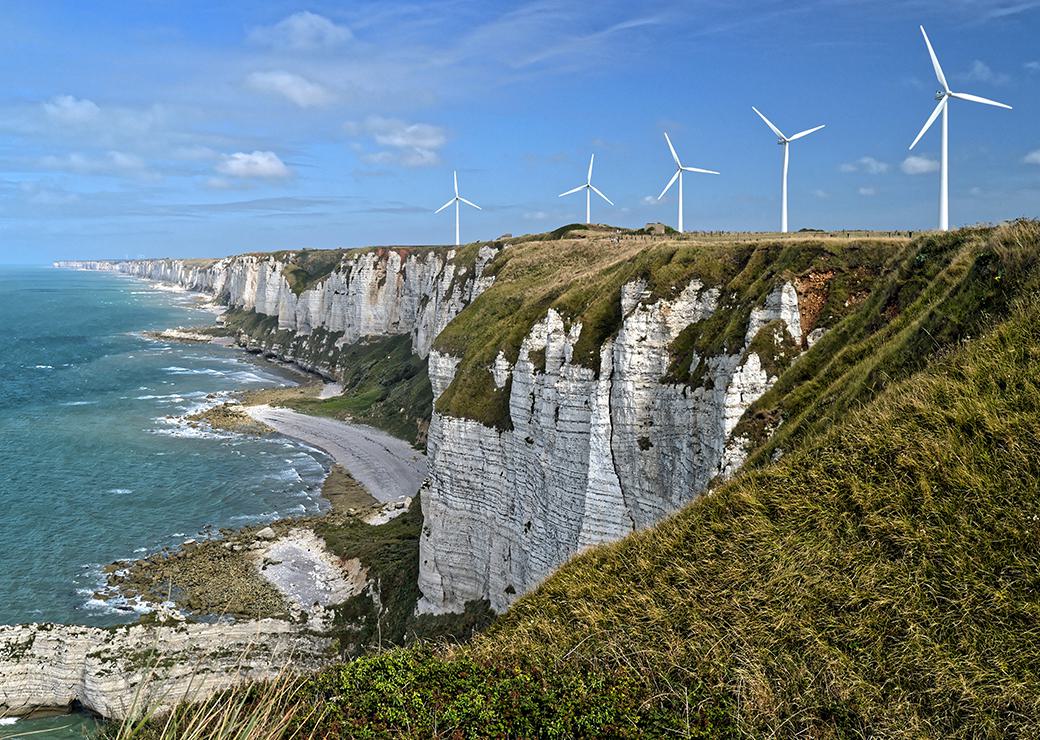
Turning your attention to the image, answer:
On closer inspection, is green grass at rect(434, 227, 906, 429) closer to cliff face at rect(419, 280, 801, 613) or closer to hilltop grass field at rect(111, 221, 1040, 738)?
cliff face at rect(419, 280, 801, 613)

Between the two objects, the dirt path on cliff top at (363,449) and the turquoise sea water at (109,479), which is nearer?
the turquoise sea water at (109,479)

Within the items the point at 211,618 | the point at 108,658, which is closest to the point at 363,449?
the point at 211,618

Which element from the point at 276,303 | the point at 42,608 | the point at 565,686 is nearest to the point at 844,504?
the point at 565,686

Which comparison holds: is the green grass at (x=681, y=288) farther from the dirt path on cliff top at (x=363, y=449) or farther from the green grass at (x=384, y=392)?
the green grass at (x=384, y=392)

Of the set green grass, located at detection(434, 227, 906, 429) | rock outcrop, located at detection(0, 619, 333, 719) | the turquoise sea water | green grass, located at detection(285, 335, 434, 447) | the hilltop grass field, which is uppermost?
green grass, located at detection(434, 227, 906, 429)

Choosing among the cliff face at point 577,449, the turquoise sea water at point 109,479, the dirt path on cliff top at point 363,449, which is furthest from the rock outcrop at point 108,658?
the dirt path on cliff top at point 363,449

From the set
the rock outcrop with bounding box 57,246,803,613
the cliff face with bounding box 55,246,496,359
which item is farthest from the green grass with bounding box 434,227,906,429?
the cliff face with bounding box 55,246,496,359
